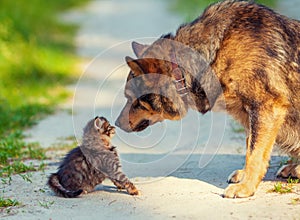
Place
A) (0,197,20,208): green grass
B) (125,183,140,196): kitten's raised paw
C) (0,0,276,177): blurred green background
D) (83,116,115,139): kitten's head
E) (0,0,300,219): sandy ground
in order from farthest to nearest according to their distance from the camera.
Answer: (0,0,276,177): blurred green background
(83,116,115,139): kitten's head
(125,183,140,196): kitten's raised paw
(0,197,20,208): green grass
(0,0,300,219): sandy ground

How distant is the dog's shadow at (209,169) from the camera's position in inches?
267

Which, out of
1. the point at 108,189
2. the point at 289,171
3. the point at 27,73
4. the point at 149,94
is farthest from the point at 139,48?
the point at 27,73

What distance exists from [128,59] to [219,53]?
821 mm

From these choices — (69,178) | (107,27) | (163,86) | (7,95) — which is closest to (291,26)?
(163,86)

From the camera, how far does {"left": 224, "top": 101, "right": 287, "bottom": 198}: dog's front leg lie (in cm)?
608

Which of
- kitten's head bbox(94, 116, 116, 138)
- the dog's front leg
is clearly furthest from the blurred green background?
the dog's front leg

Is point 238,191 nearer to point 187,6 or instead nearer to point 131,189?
point 131,189

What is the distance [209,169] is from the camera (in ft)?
23.2

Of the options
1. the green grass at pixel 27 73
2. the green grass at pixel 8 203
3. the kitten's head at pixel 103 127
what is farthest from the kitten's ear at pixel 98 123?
the green grass at pixel 8 203

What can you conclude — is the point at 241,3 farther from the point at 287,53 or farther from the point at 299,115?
the point at 299,115

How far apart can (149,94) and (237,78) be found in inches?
33.9

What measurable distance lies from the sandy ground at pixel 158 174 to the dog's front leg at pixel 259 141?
0.12m

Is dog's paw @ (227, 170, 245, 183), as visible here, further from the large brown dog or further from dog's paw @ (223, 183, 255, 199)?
dog's paw @ (223, 183, 255, 199)

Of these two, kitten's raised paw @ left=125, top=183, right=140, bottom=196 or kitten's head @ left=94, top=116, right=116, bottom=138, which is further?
kitten's head @ left=94, top=116, right=116, bottom=138
